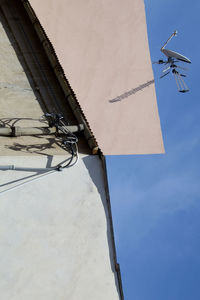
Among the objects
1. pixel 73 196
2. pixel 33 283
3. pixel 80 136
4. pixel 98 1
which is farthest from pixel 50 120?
pixel 98 1

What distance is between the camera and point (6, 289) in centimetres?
754

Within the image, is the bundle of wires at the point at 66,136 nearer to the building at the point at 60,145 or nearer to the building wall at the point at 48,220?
the building at the point at 60,145

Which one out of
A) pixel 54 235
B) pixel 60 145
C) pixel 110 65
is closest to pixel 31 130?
pixel 60 145

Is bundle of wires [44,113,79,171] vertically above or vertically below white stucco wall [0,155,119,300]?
above

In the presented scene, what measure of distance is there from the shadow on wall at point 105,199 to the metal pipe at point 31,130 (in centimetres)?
99

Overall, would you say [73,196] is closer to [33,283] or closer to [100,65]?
[33,283]

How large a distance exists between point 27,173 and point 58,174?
791 mm

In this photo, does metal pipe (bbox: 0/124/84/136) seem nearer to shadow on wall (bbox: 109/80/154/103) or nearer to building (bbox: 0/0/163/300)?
building (bbox: 0/0/163/300)

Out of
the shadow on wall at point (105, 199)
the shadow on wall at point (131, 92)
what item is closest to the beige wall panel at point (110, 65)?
the shadow on wall at point (131, 92)

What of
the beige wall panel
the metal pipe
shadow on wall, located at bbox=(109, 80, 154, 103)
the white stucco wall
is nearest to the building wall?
the white stucco wall

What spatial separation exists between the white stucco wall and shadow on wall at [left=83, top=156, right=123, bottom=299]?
3cm

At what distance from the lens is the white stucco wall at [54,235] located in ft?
25.8

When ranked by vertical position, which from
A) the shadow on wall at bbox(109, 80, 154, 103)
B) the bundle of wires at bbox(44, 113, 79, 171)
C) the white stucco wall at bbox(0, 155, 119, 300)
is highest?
the shadow on wall at bbox(109, 80, 154, 103)

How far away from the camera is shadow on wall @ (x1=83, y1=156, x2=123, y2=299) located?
350 inches
